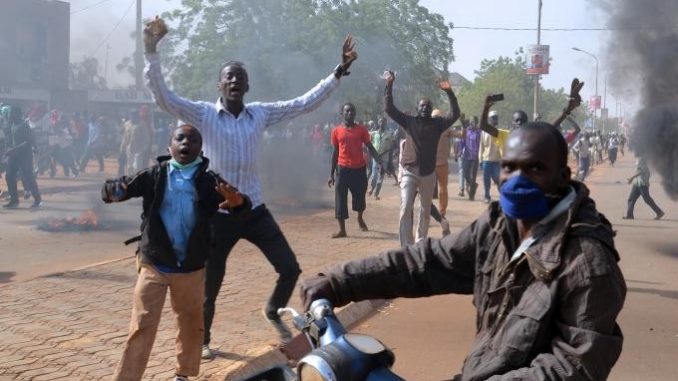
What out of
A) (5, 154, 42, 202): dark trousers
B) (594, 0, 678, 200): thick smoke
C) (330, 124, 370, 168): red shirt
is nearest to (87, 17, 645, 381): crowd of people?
(330, 124, 370, 168): red shirt

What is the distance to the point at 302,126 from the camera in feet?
64.8

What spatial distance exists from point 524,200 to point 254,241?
9.81 ft

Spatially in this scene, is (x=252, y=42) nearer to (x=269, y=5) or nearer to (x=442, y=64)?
(x=269, y=5)

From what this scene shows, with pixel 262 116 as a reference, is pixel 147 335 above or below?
below

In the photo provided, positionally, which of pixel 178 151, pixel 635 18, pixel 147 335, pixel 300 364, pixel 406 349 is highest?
pixel 635 18

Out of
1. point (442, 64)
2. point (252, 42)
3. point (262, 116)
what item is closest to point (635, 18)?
point (252, 42)

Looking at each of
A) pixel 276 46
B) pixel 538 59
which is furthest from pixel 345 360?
pixel 538 59

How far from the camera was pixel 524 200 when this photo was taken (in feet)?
6.16

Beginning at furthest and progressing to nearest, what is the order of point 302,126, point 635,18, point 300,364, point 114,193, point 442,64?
Result: point 442,64 → point 302,126 → point 635,18 → point 114,193 → point 300,364

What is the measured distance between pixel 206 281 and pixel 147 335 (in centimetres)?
81

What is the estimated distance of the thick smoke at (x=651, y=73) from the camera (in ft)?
36.9

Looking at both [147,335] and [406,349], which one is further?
[406,349]

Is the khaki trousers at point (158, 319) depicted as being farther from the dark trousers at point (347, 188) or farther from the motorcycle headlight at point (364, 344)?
the dark trousers at point (347, 188)

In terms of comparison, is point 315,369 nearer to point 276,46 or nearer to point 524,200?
point 524,200
